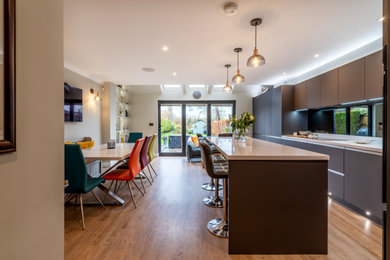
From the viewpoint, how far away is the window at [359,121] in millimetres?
2963

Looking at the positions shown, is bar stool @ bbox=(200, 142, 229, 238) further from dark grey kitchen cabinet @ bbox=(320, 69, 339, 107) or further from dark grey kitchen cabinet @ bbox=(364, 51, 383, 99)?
dark grey kitchen cabinet @ bbox=(320, 69, 339, 107)

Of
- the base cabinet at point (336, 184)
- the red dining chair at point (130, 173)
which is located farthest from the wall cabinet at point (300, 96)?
the red dining chair at point (130, 173)

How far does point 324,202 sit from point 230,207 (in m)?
0.85

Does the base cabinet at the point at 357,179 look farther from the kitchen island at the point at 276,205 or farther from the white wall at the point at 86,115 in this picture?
the white wall at the point at 86,115

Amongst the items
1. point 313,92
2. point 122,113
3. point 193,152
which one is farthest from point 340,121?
point 122,113

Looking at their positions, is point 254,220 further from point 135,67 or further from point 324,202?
point 135,67

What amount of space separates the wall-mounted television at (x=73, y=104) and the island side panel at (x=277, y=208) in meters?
3.63

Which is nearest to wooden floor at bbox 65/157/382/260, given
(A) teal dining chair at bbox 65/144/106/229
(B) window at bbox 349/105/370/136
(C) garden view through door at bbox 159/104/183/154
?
(A) teal dining chair at bbox 65/144/106/229

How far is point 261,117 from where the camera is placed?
6.23 m

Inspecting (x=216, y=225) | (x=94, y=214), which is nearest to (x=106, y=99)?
(x=94, y=214)

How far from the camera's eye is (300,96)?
4.44 m

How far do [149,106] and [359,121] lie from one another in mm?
6013

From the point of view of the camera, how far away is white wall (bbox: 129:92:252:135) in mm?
7004

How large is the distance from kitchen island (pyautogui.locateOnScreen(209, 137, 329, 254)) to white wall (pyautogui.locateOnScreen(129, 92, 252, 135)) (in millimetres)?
5486
